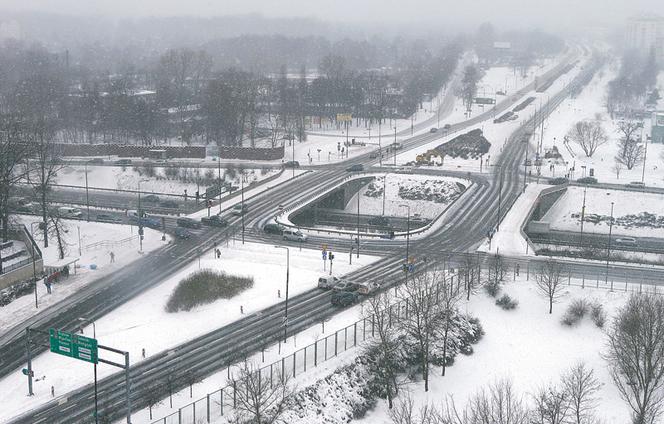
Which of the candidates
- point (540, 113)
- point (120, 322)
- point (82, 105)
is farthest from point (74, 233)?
point (540, 113)

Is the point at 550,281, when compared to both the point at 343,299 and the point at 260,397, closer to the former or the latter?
the point at 343,299

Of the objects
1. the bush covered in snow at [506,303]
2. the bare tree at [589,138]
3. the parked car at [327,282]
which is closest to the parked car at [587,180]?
the bare tree at [589,138]

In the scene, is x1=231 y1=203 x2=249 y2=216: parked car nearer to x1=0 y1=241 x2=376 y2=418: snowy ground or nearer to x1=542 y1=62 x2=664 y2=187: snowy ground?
x1=0 y1=241 x2=376 y2=418: snowy ground

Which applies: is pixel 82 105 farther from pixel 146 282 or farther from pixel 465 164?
pixel 146 282

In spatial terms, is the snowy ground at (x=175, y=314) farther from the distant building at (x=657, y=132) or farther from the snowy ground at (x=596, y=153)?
the distant building at (x=657, y=132)

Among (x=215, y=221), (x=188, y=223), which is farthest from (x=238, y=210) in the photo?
(x=188, y=223)

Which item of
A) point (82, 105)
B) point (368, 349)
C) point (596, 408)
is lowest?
point (596, 408)
